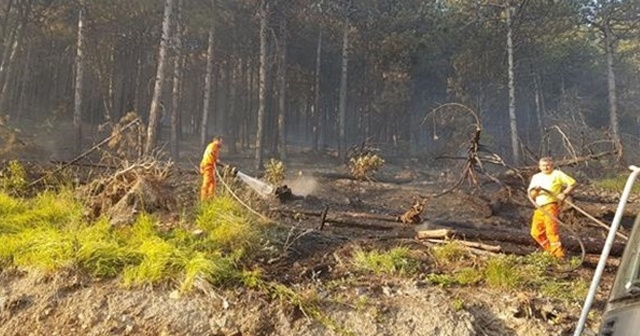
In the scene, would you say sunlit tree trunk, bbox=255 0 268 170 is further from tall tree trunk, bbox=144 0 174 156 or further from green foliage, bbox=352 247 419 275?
green foliage, bbox=352 247 419 275

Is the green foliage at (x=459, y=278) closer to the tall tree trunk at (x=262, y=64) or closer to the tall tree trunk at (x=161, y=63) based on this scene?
the tall tree trunk at (x=161, y=63)

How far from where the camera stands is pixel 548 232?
702cm

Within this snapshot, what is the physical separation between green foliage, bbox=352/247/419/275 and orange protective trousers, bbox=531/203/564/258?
1.89 metres

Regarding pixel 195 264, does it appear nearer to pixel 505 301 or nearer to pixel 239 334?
pixel 239 334

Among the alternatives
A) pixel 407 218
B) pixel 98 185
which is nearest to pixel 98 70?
pixel 98 185

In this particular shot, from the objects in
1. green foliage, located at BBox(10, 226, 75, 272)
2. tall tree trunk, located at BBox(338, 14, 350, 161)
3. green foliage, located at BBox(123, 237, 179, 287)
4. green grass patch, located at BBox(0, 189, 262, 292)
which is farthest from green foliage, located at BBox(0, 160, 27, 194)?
tall tree trunk, located at BBox(338, 14, 350, 161)

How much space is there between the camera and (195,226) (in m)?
7.23

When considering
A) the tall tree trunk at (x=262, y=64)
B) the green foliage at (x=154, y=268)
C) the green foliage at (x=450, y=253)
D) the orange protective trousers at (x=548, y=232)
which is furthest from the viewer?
the tall tree trunk at (x=262, y=64)

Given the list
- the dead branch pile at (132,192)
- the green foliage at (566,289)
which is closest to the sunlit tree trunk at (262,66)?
the dead branch pile at (132,192)

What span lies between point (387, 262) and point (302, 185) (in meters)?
9.44

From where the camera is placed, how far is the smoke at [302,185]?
1467 centimetres

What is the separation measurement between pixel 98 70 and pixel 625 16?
2774cm

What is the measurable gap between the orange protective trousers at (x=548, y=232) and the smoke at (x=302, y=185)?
307 inches

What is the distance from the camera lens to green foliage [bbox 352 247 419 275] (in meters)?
6.40
